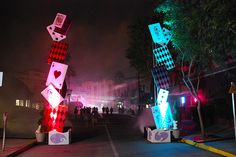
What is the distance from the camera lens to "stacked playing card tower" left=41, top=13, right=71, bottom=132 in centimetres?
1820

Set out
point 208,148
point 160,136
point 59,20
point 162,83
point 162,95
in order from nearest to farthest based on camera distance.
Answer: point 208,148, point 160,136, point 59,20, point 162,95, point 162,83

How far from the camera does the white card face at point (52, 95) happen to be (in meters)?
18.1

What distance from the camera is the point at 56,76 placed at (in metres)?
18.2

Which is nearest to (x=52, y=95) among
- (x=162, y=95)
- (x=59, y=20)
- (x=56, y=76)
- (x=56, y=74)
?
(x=56, y=76)

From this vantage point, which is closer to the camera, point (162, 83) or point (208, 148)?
point (208, 148)

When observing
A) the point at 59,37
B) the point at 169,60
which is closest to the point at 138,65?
the point at 169,60

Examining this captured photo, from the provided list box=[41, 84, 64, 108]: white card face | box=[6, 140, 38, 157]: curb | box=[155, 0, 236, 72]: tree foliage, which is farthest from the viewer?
box=[41, 84, 64, 108]: white card face

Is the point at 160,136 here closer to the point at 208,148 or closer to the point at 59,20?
the point at 208,148

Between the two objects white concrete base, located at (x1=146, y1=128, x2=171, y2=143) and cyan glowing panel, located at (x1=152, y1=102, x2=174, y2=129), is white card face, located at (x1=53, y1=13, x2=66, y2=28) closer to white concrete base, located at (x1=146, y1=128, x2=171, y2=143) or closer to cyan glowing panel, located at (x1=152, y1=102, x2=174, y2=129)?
cyan glowing panel, located at (x1=152, y1=102, x2=174, y2=129)

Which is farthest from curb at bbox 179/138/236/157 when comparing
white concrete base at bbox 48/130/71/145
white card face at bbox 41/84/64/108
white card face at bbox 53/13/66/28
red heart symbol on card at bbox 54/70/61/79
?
white card face at bbox 53/13/66/28

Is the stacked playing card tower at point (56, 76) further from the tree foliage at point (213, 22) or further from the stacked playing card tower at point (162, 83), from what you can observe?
the tree foliage at point (213, 22)

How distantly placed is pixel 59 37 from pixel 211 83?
52.1 feet

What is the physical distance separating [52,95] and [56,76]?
1064 millimetres

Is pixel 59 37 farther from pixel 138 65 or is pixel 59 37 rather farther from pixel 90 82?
pixel 90 82
